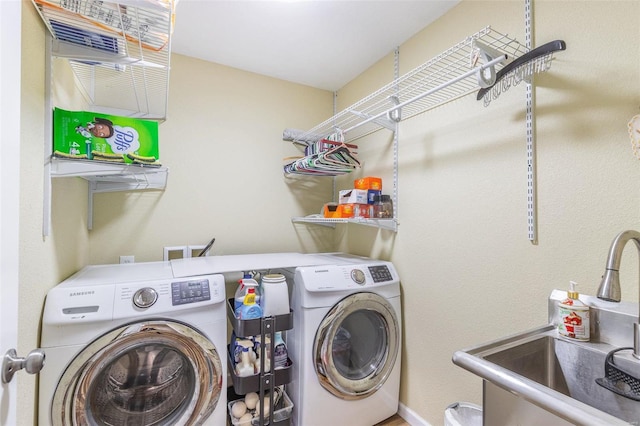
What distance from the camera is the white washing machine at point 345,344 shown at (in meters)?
1.58

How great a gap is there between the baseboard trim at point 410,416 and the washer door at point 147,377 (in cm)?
120

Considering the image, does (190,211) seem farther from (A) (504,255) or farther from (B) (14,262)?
(A) (504,255)

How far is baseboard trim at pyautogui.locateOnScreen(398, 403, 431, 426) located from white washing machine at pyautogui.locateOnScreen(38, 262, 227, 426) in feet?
3.74

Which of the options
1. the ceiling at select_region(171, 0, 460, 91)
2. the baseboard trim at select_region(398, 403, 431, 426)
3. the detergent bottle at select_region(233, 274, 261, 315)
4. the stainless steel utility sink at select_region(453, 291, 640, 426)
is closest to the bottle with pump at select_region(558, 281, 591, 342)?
the stainless steel utility sink at select_region(453, 291, 640, 426)

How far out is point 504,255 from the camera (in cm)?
136

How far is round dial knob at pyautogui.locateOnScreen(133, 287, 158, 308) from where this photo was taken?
1.24 meters

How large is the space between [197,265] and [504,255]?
1.64 meters

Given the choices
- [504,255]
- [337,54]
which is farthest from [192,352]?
[337,54]

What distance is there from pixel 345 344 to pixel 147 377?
42.7 inches

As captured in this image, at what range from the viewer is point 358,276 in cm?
174

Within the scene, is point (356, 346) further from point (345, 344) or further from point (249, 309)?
point (249, 309)

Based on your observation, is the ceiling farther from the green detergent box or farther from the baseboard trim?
the baseboard trim

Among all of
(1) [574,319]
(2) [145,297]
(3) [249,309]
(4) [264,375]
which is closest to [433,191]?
(1) [574,319]

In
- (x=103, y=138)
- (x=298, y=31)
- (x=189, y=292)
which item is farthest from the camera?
(x=298, y=31)
